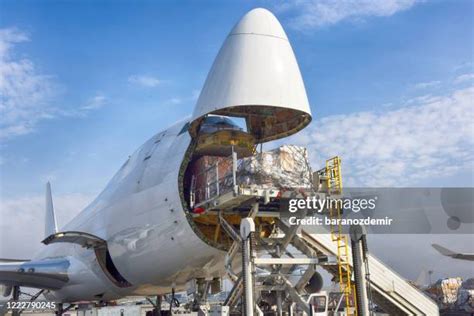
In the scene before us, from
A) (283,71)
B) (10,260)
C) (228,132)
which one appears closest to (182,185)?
(228,132)

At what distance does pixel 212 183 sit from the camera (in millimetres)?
12297

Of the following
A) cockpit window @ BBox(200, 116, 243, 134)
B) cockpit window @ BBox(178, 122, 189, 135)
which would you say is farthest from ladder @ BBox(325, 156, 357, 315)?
cockpit window @ BBox(178, 122, 189, 135)

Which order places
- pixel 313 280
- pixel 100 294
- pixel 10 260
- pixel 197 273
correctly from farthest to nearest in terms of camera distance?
pixel 10 260 < pixel 100 294 < pixel 197 273 < pixel 313 280

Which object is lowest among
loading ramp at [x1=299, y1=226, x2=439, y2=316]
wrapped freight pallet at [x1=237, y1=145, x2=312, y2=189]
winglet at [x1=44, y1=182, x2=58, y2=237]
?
loading ramp at [x1=299, y1=226, x2=439, y2=316]

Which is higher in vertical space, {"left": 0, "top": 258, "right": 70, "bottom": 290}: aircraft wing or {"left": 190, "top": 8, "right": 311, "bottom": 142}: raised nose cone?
{"left": 190, "top": 8, "right": 311, "bottom": 142}: raised nose cone

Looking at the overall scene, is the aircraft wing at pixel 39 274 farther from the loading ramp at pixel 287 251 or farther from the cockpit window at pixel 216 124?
the cockpit window at pixel 216 124

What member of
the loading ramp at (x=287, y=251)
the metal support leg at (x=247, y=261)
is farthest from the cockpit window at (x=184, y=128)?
the metal support leg at (x=247, y=261)

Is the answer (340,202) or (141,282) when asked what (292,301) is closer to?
(340,202)

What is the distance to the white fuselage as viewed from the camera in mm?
12719

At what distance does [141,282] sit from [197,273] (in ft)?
7.57

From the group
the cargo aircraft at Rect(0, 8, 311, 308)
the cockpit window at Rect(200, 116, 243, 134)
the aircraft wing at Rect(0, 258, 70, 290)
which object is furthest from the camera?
the aircraft wing at Rect(0, 258, 70, 290)

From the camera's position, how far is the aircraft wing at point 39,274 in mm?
19203

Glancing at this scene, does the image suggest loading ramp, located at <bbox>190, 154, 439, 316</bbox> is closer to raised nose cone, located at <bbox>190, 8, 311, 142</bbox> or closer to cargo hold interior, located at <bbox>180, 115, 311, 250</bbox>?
cargo hold interior, located at <bbox>180, 115, 311, 250</bbox>

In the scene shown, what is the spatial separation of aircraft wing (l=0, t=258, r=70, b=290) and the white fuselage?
1598 millimetres
